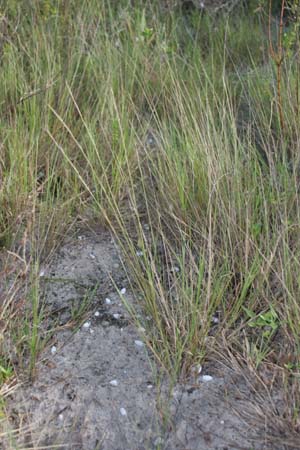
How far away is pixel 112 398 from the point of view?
6.76 ft

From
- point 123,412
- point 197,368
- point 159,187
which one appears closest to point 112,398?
point 123,412

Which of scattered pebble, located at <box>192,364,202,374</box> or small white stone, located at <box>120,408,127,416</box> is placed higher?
scattered pebble, located at <box>192,364,202,374</box>

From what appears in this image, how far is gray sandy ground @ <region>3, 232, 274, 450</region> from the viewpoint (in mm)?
1942

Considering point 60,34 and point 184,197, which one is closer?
point 184,197

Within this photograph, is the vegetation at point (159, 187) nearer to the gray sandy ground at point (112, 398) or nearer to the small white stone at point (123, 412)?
the gray sandy ground at point (112, 398)

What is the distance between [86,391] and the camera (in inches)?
81.7

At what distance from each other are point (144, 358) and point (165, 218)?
63 cm

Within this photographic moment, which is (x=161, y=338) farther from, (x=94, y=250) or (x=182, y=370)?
(x=94, y=250)

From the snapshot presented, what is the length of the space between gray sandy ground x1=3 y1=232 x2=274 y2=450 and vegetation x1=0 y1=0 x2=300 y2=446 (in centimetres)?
7

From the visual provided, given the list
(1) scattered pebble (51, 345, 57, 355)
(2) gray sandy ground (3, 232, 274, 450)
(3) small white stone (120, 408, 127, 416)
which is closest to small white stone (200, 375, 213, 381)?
(2) gray sandy ground (3, 232, 274, 450)

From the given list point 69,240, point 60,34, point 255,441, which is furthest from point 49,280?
point 60,34

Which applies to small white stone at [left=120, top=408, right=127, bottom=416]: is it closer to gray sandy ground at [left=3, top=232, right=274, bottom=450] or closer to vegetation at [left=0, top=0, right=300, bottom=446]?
gray sandy ground at [left=3, top=232, right=274, bottom=450]

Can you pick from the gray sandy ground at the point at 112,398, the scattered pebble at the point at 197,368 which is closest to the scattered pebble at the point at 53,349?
the gray sandy ground at the point at 112,398

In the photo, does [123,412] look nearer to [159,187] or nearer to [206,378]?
[206,378]
